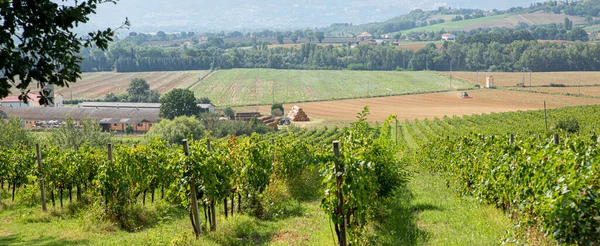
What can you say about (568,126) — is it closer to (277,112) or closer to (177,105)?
(277,112)

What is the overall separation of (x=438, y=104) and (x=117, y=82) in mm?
72257

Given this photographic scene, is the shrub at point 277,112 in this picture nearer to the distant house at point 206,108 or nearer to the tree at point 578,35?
the distant house at point 206,108

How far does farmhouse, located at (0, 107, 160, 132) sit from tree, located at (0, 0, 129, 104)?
65.4 m

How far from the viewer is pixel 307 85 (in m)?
113

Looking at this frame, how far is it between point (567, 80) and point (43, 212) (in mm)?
104922

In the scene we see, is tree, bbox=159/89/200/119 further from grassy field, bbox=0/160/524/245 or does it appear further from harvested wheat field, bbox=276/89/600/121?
grassy field, bbox=0/160/524/245

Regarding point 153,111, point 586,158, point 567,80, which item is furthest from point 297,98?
point 586,158

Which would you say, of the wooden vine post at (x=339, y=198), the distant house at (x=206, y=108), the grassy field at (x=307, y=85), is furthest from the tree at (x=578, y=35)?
the wooden vine post at (x=339, y=198)

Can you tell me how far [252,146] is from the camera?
51.1 feet

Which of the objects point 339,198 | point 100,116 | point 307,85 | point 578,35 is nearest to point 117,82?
point 307,85

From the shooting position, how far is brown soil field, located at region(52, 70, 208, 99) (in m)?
110

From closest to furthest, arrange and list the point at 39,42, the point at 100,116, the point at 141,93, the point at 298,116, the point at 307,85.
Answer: the point at 39,42 → the point at 298,116 → the point at 100,116 → the point at 141,93 → the point at 307,85

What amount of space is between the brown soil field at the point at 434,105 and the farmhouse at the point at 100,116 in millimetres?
15218

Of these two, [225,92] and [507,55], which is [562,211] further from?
[507,55]
